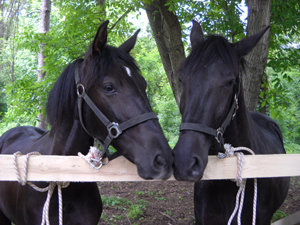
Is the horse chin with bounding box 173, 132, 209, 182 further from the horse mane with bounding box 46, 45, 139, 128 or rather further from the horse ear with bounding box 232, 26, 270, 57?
the horse ear with bounding box 232, 26, 270, 57

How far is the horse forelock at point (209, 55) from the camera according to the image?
2076mm

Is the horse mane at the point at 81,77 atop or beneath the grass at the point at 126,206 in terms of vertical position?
atop

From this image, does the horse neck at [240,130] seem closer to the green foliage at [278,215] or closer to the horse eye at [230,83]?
the horse eye at [230,83]

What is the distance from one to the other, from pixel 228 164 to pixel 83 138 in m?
1.10

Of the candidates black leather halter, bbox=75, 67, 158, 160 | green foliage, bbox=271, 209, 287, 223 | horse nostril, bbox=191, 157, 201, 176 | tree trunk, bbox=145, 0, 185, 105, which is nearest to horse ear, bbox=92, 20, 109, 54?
black leather halter, bbox=75, 67, 158, 160

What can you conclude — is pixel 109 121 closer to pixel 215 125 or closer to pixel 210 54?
pixel 215 125

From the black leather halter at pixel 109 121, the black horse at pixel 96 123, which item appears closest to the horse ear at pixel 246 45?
the black horse at pixel 96 123

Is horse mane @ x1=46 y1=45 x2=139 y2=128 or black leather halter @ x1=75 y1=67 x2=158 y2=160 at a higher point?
horse mane @ x1=46 y1=45 x2=139 y2=128

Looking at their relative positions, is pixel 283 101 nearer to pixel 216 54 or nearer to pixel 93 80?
pixel 216 54

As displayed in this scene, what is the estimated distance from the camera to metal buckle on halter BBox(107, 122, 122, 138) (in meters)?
1.73

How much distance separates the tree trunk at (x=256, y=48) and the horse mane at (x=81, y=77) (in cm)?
289

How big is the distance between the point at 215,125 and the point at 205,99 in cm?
21

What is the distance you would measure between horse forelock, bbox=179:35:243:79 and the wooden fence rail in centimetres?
75

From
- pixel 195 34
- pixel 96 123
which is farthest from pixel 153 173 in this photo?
pixel 195 34
